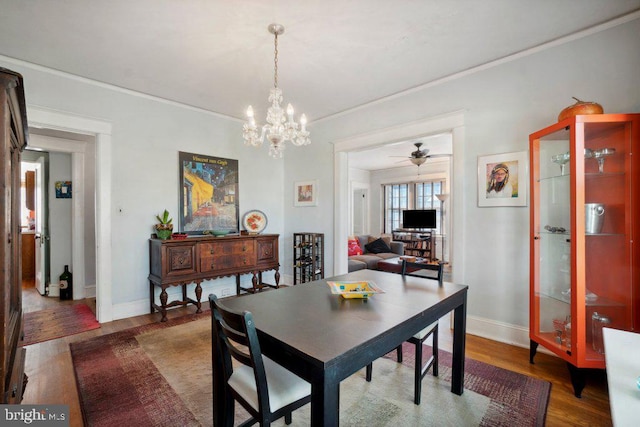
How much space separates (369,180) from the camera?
888cm

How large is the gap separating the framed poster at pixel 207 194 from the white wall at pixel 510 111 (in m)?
2.75

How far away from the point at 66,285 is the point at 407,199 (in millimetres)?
7519

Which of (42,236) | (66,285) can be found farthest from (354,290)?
(42,236)

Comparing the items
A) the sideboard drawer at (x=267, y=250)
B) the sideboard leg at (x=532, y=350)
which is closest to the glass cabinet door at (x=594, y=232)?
the sideboard leg at (x=532, y=350)

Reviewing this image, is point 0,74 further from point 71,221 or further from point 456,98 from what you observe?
point 71,221

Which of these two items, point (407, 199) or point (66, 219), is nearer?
point (66, 219)

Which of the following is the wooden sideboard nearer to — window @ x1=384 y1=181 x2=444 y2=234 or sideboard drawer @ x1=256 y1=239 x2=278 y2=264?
sideboard drawer @ x1=256 y1=239 x2=278 y2=264

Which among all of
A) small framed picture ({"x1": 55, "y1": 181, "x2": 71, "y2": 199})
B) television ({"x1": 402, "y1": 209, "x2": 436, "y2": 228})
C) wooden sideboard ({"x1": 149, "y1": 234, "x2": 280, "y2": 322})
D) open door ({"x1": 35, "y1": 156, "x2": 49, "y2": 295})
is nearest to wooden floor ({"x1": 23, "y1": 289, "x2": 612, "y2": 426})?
wooden sideboard ({"x1": 149, "y1": 234, "x2": 280, "y2": 322})

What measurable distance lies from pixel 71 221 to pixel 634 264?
6.65m

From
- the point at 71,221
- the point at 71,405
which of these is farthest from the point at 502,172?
the point at 71,221

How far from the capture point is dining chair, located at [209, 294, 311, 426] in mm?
1172

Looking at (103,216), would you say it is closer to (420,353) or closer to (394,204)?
(420,353)

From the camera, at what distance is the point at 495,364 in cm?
241

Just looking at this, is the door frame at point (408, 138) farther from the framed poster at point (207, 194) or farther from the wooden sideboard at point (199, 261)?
the framed poster at point (207, 194)
